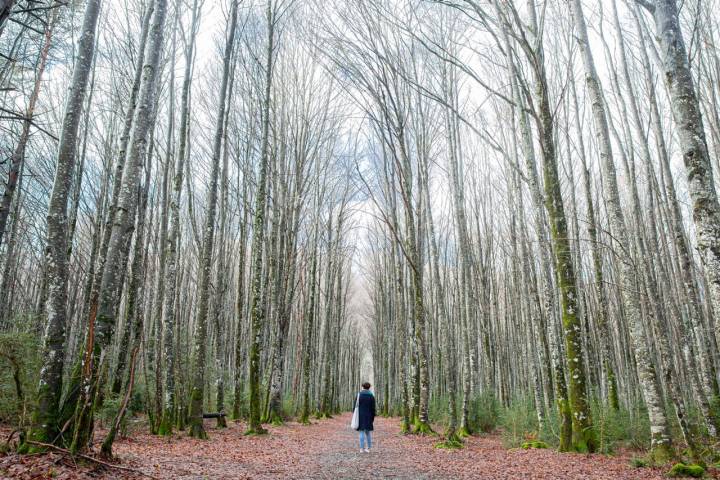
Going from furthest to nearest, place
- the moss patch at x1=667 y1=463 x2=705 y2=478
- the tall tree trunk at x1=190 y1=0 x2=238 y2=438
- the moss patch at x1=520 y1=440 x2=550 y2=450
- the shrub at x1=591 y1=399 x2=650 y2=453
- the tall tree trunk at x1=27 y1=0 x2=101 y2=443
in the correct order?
the tall tree trunk at x1=190 y1=0 x2=238 y2=438 < the moss patch at x1=520 y1=440 x2=550 y2=450 < the shrub at x1=591 y1=399 x2=650 y2=453 < the moss patch at x1=667 y1=463 x2=705 y2=478 < the tall tree trunk at x1=27 y1=0 x2=101 y2=443

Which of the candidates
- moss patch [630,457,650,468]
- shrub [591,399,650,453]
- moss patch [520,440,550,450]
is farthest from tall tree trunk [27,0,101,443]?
shrub [591,399,650,453]

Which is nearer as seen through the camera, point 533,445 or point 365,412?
point 533,445

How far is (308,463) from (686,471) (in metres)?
5.03

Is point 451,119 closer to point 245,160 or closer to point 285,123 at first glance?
point 285,123

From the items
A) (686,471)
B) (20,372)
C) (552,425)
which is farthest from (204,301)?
(686,471)

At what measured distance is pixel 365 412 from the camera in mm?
8023

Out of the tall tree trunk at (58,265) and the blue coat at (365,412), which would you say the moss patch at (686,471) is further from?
the tall tree trunk at (58,265)

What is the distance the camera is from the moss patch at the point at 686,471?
189 inches

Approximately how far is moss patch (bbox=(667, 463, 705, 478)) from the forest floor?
8.0 inches

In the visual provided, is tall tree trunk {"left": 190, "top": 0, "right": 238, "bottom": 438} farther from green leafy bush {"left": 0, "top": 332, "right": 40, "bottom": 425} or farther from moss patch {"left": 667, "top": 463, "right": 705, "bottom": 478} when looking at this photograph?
moss patch {"left": 667, "top": 463, "right": 705, "bottom": 478}

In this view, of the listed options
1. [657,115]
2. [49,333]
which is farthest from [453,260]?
[49,333]

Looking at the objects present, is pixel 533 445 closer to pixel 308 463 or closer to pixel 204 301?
pixel 308 463

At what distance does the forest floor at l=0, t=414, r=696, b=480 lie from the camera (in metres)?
4.11

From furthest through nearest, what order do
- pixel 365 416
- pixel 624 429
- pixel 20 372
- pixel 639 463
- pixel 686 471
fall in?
1. pixel 365 416
2. pixel 624 429
3. pixel 20 372
4. pixel 639 463
5. pixel 686 471
